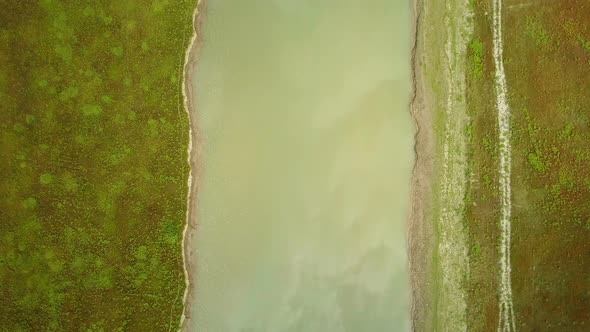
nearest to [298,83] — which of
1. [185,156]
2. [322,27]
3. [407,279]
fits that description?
[322,27]

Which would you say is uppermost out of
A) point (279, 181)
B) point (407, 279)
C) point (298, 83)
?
point (298, 83)

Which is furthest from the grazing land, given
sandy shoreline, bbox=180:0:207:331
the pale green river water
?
sandy shoreline, bbox=180:0:207:331

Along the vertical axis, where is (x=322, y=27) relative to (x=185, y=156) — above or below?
above

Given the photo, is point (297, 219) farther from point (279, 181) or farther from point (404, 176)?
point (404, 176)

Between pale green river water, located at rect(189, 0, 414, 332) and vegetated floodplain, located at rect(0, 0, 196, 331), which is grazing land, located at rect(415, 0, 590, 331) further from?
vegetated floodplain, located at rect(0, 0, 196, 331)

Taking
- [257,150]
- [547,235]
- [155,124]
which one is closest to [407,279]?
[547,235]

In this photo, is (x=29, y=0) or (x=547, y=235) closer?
(x=29, y=0)

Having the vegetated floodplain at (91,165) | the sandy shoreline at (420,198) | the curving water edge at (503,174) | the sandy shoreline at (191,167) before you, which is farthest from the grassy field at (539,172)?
the vegetated floodplain at (91,165)

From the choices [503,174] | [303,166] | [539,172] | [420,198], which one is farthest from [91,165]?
[539,172]
